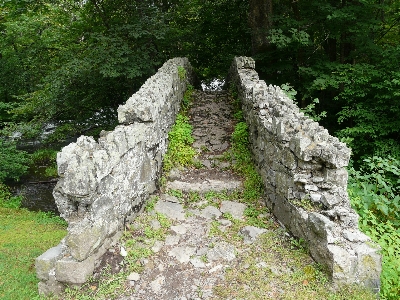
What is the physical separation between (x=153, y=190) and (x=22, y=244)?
11.1 feet

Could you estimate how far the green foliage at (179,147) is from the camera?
697 centimetres

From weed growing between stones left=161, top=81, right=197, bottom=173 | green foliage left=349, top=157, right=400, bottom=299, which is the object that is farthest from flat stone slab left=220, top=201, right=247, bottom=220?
green foliage left=349, top=157, right=400, bottom=299

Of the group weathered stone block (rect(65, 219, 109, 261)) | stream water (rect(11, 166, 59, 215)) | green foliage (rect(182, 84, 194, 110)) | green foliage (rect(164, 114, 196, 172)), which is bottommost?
stream water (rect(11, 166, 59, 215))

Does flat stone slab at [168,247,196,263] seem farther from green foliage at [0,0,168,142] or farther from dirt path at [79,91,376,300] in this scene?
green foliage at [0,0,168,142]

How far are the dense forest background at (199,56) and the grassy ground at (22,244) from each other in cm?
311

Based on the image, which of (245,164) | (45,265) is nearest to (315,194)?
(245,164)

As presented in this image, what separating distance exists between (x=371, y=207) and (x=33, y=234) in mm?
7270

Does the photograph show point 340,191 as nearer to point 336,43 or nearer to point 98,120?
point 98,120

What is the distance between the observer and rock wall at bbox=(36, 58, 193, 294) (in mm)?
3936

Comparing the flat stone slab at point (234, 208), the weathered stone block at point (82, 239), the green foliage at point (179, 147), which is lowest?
the flat stone slab at point (234, 208)

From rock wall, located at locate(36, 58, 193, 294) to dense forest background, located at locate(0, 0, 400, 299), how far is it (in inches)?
157

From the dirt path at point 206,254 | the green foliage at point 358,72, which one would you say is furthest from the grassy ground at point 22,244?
the green foliage at point 358,72

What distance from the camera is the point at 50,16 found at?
14.6 meters

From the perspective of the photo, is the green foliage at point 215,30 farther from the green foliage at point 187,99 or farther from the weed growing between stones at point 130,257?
the weed growing between stones at point 130,257
